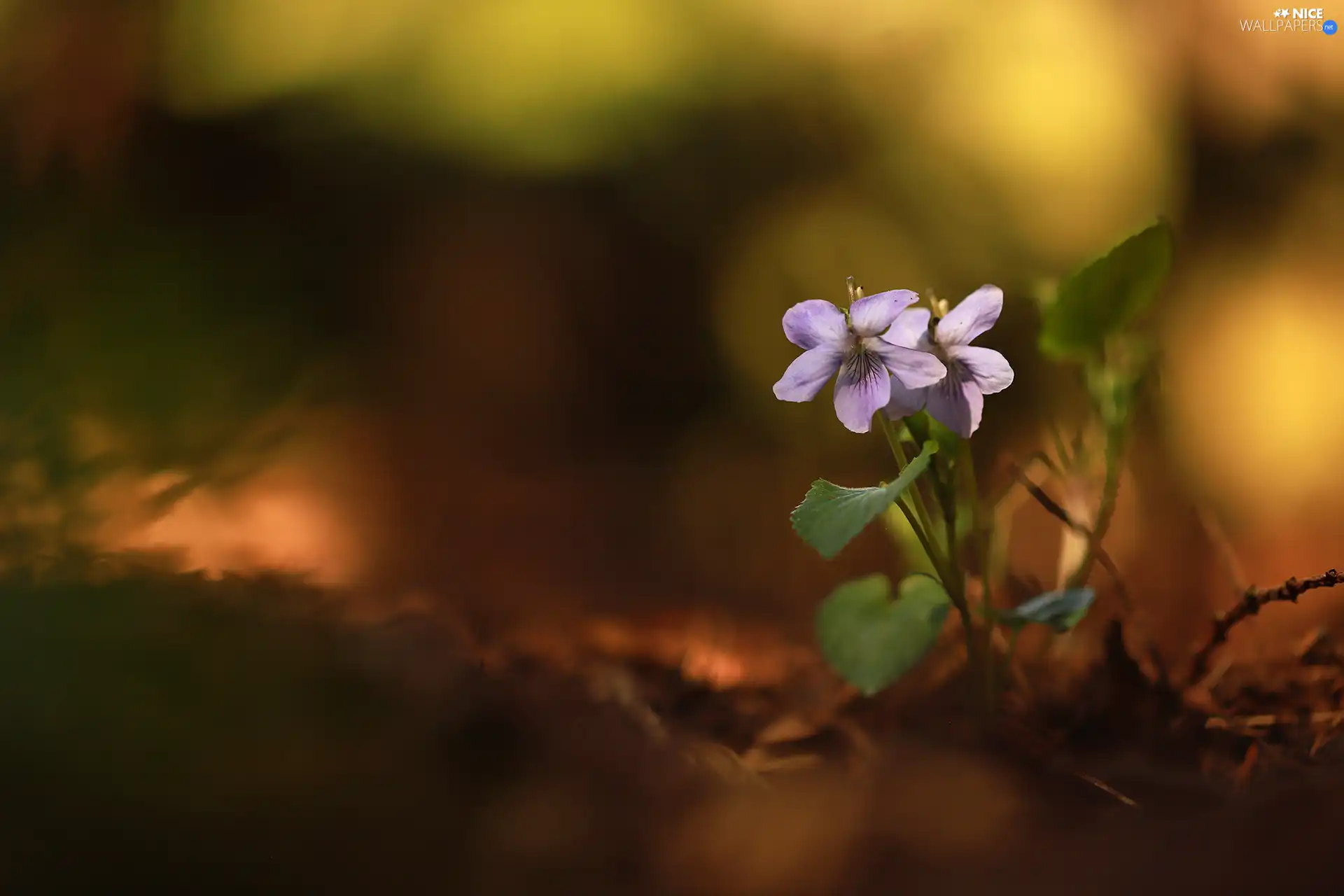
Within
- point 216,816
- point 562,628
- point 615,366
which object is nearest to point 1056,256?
point 615,366

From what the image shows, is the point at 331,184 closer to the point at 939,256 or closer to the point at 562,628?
the point at 562,628

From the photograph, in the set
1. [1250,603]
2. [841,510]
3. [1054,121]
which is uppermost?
[1054,121]

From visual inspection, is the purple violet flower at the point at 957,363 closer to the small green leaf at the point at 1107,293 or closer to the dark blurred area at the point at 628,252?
the small green leaf at the point at 1107,293

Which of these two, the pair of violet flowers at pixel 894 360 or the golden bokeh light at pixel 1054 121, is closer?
the pair of violet flowers at pixel 894 360

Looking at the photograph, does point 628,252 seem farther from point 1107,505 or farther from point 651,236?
point 1107,505

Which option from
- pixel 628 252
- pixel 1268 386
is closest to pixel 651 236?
pixel 628 252

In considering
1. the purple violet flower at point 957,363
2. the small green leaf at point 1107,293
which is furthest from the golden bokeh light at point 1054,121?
the purple violet flower at point 957,363
